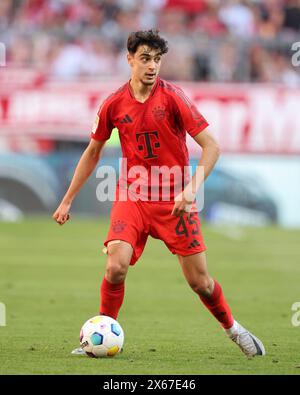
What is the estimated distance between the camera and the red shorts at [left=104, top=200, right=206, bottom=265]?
8.21 meters

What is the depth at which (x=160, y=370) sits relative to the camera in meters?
7.43

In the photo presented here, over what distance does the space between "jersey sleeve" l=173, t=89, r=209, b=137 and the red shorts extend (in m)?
0.66

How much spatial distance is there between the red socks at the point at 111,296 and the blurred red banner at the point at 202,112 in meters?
13.4

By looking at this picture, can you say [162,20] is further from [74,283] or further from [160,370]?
[160,370]

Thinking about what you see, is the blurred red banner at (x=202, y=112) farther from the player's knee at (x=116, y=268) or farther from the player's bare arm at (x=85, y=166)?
the player's knee at (x=116, y=268)

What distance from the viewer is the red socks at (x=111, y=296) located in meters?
8.25

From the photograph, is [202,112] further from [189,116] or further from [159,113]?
[189,116]

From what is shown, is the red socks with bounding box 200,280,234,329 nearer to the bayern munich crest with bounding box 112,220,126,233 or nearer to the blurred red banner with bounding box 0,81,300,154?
the bayern munich crest with bounding box 112,220,126,233

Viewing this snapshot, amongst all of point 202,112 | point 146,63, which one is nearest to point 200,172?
point 146,63

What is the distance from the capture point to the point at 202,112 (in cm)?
2161

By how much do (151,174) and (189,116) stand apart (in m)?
0.62

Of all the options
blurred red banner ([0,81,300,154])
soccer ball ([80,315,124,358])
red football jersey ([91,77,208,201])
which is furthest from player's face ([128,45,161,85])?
blurred red banner ([0,81,300,154])
